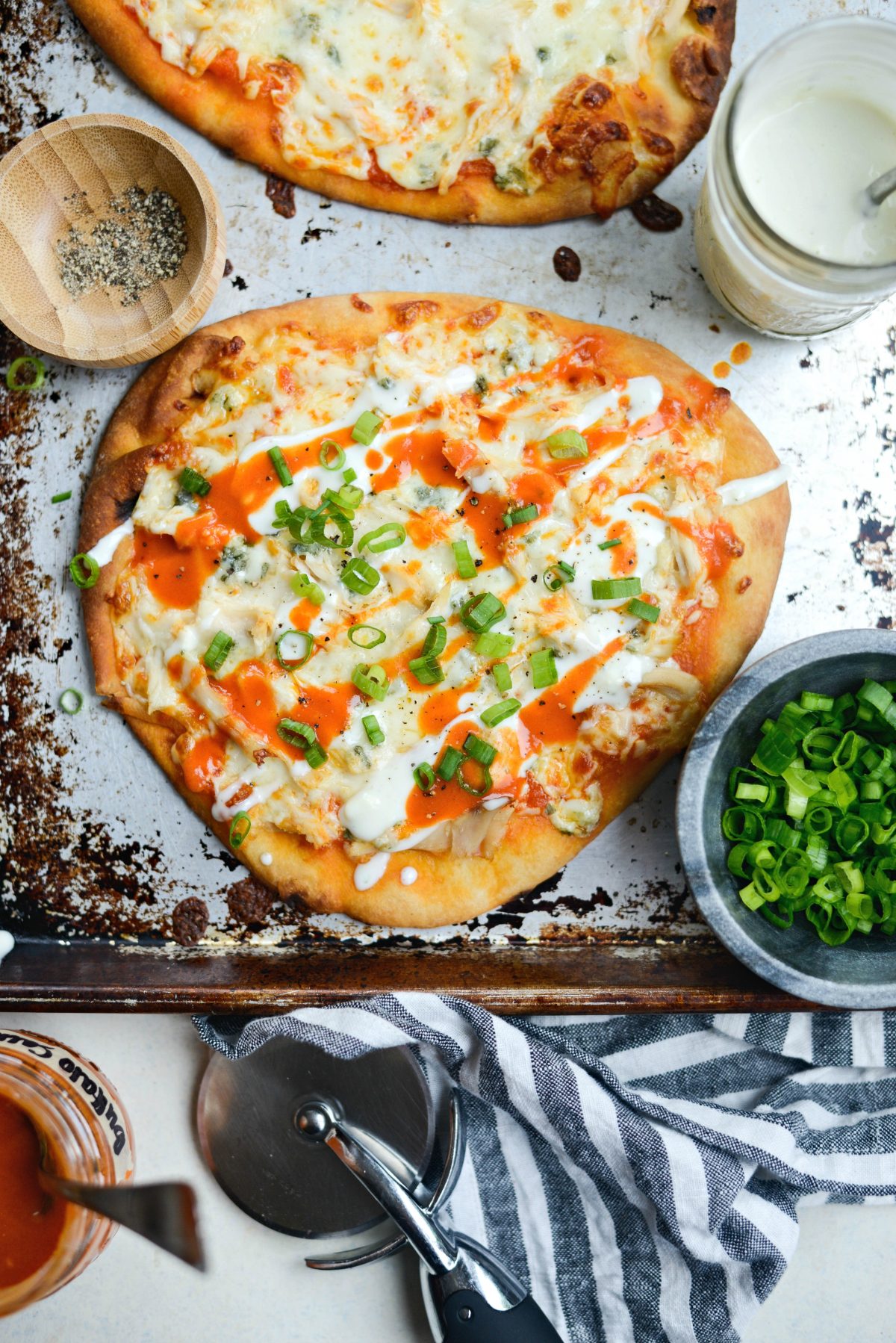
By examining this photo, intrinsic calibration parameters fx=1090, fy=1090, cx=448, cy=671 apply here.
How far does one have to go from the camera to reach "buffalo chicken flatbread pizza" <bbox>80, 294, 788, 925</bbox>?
10.5 feet

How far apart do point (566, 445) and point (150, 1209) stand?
2.47 meters

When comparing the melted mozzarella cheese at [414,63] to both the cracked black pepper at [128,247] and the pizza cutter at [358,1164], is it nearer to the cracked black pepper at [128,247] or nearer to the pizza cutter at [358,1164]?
the cracked black pepper at [128,247]

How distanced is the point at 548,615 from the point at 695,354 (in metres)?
1.07

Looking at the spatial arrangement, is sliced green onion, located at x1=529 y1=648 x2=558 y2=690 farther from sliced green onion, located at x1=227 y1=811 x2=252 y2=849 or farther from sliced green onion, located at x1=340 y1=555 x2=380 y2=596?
sliced green onion, located at x1=227 y1=811 x2=252 y2=849

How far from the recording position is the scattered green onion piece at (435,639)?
125 inches

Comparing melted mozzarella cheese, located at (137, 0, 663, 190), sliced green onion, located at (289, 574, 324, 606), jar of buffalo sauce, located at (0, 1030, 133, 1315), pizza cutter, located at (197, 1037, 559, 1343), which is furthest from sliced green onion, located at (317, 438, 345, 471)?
jar of buffalo sauce, located at (0, 1030, 133, 1315)

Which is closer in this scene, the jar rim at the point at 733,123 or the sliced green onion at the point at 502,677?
the jar rim at the point at 733,123

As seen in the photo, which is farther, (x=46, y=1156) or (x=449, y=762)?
(x=46, y=1156)

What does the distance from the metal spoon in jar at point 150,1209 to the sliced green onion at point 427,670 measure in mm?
1600

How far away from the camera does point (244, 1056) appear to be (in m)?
3.44

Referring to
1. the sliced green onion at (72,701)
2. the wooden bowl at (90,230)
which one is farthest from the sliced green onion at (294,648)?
the wooden bowl at (90,230)

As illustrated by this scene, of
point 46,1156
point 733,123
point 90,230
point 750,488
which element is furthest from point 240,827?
point 733,123

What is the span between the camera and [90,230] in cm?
353

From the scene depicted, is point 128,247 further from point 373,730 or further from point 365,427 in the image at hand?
point 373,730
